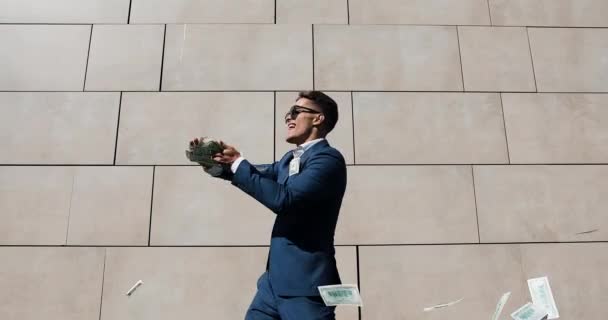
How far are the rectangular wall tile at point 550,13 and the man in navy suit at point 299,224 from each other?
331 cm

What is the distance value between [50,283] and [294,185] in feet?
9.37

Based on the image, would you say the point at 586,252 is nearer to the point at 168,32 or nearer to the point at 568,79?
the point at 568,79

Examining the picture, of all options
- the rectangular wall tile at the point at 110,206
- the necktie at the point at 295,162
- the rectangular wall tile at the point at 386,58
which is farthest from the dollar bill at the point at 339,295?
the rectangular wall tile at the point at 386,58

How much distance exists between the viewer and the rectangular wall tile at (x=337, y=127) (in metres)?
4.78

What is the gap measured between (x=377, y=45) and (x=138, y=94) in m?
2.25

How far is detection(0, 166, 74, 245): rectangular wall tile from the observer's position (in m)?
4.49

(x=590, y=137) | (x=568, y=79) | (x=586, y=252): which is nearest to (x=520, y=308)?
(x=586, y=252)

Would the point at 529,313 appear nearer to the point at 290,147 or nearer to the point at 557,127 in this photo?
the point at 557,127

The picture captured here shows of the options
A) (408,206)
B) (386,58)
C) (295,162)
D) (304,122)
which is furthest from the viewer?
(386,58)

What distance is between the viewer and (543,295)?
4.25 metres

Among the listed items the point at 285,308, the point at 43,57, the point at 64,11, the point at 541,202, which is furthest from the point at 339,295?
the point at 64,11

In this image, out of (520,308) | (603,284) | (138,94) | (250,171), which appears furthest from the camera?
(138,94)

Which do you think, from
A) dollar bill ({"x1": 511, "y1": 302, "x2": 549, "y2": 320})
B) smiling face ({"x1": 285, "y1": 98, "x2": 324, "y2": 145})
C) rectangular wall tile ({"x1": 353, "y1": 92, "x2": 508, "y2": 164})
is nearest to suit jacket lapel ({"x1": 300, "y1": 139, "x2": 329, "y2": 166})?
smiling face ({"x1": 285, "y1": 98, "x2": 324, "y2": 145})

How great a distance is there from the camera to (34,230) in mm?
4508
